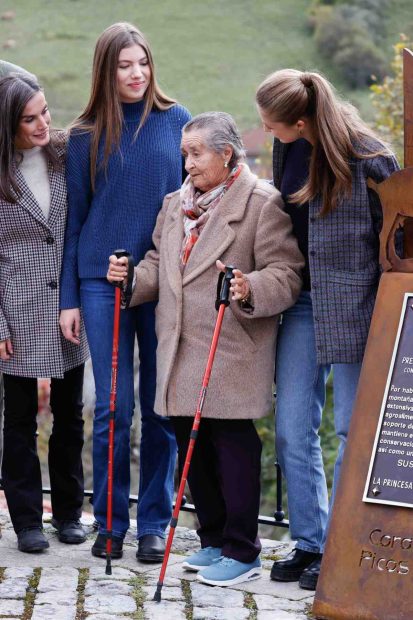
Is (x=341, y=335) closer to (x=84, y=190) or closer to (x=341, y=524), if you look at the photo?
(x=341, y=524)

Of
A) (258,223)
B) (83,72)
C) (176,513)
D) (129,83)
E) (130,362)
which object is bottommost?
(176,513)

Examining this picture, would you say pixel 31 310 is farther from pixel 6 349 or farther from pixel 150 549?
pixel 150 549

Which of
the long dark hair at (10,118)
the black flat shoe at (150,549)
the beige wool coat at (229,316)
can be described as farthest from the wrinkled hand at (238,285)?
the black flat shoe at (150,549)

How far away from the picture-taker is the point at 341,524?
12.4ft

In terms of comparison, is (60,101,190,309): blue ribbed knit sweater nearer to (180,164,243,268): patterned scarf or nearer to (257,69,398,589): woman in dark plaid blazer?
(180,164,243,268): patterned scarf

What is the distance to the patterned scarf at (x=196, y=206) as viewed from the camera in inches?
167

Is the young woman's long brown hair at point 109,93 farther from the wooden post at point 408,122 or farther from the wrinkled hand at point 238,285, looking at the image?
the wooden post at point 408,122

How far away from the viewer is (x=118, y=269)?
13.9 feet

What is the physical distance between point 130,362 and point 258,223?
786 millimetres

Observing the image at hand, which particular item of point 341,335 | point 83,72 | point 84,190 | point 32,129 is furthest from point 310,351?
point 83,72

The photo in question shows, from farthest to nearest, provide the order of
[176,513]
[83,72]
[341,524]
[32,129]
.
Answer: [83,72] < [32,129] < [176,513] < [341,524]

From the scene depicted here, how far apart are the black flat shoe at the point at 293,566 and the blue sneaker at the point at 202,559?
0.77 feet

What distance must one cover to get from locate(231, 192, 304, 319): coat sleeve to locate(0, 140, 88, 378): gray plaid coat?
837mm

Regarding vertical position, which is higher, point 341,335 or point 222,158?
point 222,158
